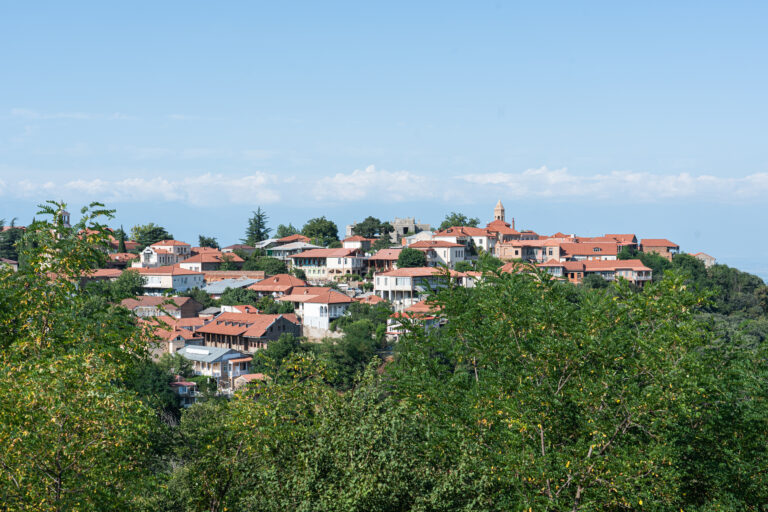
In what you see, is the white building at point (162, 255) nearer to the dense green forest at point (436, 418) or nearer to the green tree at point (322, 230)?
the green tree at point (322, 230)

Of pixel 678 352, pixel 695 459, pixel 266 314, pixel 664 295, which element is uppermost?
pixel 664 295

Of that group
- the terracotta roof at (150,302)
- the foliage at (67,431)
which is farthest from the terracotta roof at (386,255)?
the foliage at (67,431)

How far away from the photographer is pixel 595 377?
1338cm

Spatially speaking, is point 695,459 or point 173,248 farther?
point 173,248

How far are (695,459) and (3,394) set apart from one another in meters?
14.0

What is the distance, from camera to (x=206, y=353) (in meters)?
68.6

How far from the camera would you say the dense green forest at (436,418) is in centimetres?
1029

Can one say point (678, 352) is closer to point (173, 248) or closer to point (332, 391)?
point (332, 391)

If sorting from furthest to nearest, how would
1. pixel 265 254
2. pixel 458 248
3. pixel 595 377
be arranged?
pixel 265 254 < pixel 458 248 < pixel 595 377

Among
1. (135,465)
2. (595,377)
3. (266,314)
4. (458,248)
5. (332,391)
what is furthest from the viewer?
(458,248)

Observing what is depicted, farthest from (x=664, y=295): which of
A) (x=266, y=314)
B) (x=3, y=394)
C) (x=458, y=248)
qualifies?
(x=458, y=248)

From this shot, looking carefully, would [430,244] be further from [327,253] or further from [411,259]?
[327,253]

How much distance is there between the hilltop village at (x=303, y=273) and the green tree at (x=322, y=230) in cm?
35

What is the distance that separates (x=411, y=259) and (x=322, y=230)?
36096 millimetres
